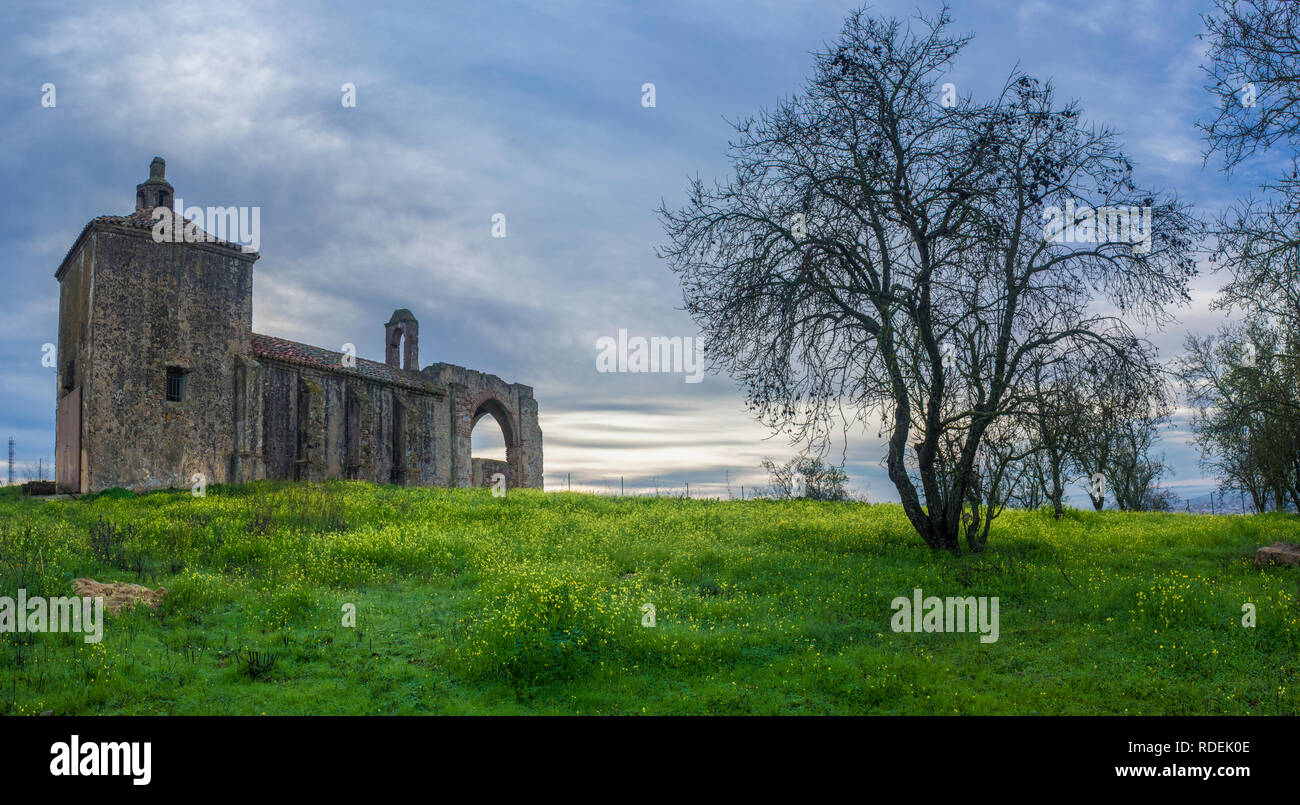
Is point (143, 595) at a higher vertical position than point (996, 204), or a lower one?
lower


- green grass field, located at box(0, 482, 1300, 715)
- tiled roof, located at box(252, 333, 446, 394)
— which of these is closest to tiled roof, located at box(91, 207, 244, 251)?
tiled roof, located at box(252, 333, 446, 394)

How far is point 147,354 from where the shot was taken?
2550 cm

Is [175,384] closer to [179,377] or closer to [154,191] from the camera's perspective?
[179,377]

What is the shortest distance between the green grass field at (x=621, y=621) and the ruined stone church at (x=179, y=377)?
234 inches

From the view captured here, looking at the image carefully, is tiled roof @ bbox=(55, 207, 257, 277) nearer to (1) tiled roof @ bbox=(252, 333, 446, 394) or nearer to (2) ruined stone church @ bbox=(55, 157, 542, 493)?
(2) ruined stone church @ bbox=(55, 157, 542, 493)

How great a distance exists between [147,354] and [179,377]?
47.0 inches

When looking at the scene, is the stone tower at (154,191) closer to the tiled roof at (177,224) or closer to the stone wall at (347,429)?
the tiled roof at (177,224)

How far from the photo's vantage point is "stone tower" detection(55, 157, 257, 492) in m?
24.6

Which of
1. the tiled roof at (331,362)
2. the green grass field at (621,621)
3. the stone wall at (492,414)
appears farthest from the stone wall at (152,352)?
the stone wall at (492,414)

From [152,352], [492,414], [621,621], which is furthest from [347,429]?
[621,621]
